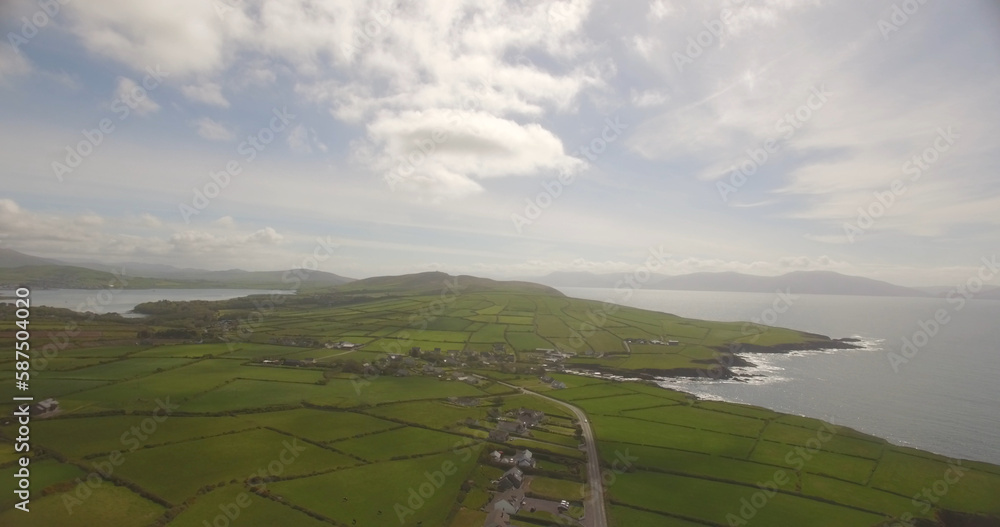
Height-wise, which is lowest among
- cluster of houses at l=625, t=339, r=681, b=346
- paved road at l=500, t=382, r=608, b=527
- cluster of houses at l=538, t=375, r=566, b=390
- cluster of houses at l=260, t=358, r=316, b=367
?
paved road at l=500, t=382, r=608, b=527

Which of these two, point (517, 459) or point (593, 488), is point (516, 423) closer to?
point (517, 459)

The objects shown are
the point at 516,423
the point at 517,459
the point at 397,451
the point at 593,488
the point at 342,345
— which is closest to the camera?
the point at 593,488

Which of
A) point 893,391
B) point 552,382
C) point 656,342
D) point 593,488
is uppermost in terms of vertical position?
point 656,342

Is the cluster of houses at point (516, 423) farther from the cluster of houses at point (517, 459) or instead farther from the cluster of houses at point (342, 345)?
the cluster of houses at point (342, 345)

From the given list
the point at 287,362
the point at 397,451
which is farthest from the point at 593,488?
the point at 287,362

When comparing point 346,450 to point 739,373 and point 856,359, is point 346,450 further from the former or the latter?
point 856,359

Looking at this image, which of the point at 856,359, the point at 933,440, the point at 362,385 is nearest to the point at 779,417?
the point at 933,440

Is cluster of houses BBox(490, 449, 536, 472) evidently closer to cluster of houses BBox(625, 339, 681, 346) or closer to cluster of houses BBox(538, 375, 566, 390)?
cluster of houses BBox(538, 375, 566, 390)

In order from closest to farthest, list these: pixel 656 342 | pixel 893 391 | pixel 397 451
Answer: pixel 397 451
pixel 893 391
pixel 656 342

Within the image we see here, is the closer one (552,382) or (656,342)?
(552,382)

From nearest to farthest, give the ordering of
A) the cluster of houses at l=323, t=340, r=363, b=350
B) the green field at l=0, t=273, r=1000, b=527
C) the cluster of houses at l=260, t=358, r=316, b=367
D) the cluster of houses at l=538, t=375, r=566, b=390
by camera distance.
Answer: the green field at l=0, t=273, r=1000, b=527, the cluster of houses at l=538, t=375, r=566, b=390, the cluster of houses at l=260, t=358, r=316, b=367, the cluster of houses at l=323, t=340, r=363, b=350

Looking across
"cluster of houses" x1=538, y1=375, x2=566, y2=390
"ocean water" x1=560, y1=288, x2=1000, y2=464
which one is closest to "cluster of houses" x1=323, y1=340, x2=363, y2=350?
"cluster of houses" x1=538, y1=375, x2=566, y2=390
